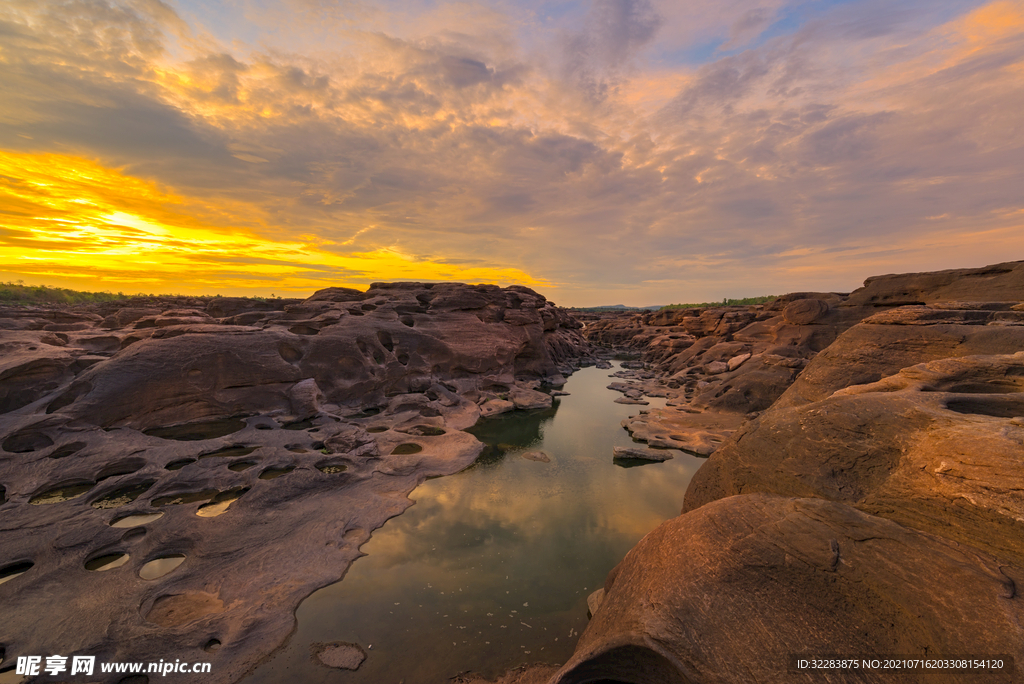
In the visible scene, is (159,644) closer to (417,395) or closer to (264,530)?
(264,530)

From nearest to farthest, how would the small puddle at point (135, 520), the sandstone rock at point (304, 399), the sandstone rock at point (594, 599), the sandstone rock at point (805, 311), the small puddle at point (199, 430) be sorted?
the sandstone rock at point (594, 599) < the small puddle at point (135, 520) < the small puddle at point (199, 430) < the sandstone rock at point (304, 399) < the sandstone rock at point (805, 311)

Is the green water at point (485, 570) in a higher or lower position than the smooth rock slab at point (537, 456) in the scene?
higher

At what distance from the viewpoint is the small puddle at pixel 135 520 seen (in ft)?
21.4

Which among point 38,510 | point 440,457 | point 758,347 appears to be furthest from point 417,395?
point 758,347

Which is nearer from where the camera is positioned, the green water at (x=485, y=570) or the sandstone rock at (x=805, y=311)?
the green water at (x=485, y=570)

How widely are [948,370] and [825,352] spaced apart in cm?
513

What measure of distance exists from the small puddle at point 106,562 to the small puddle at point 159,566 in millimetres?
360

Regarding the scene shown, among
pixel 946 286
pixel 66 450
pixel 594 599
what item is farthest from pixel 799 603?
pixel 946 286

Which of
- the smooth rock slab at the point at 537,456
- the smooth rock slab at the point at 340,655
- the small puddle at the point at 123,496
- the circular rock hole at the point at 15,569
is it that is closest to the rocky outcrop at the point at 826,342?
the smooth rock slab at the point at 537,456

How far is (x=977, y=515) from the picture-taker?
3.20 meters

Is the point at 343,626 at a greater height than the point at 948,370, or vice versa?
the point at 948,370

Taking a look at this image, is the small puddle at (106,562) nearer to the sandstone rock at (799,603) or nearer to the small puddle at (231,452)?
the small puddle at (231,452)

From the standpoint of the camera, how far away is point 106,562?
5.78 metres

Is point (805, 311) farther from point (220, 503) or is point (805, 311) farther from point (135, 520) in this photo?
point (135, 520)
